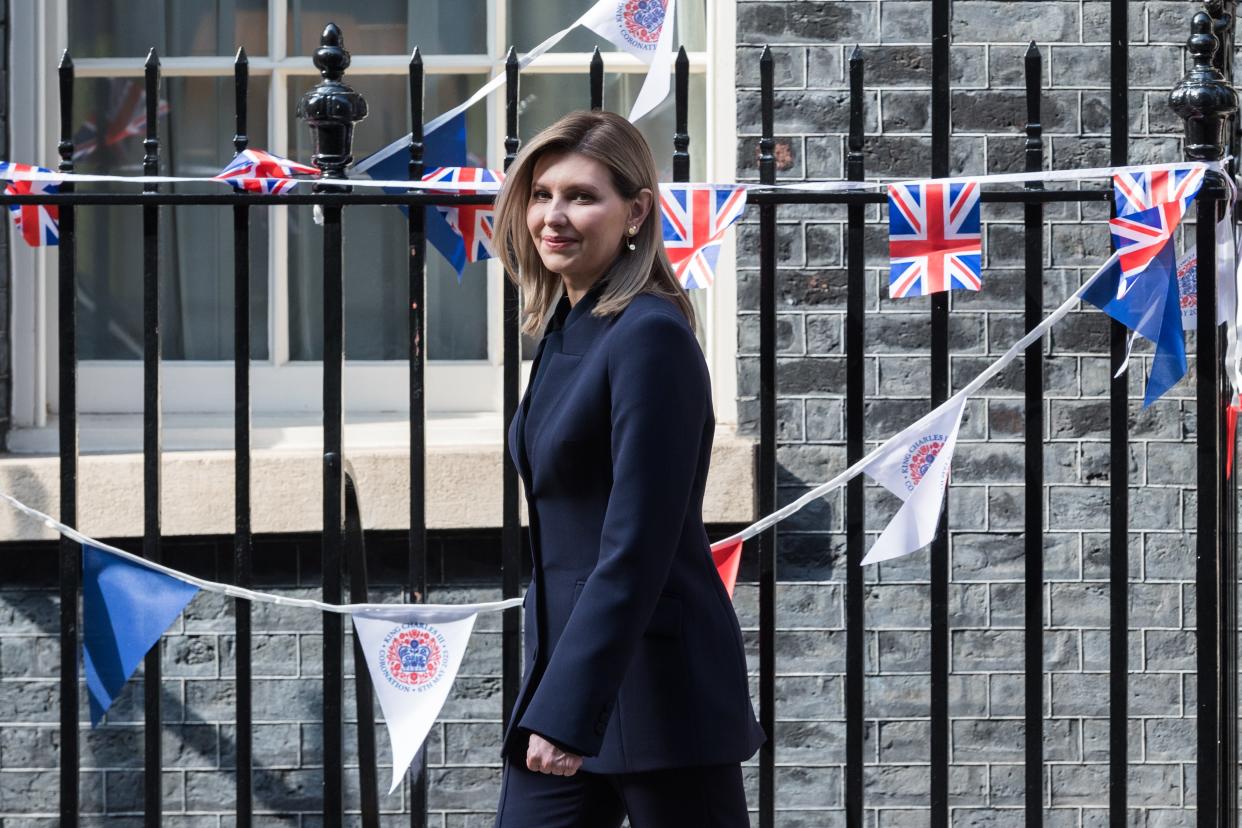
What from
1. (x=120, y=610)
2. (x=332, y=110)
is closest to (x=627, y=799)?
(x=120, y=610)

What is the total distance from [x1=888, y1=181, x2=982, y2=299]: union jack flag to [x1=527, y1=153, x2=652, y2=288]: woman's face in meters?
0.83

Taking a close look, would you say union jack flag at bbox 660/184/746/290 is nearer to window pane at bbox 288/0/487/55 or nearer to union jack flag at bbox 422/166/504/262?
union jack flag at bbox 422/166/504/262

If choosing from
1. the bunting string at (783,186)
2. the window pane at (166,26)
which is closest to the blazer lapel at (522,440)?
the bunting string at (783,186)

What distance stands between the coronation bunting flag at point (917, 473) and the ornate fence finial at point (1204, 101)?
0.73 meters

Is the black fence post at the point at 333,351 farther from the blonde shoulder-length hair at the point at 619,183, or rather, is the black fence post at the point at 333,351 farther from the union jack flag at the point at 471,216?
the blonde shoulder-length hair at the point at 619,183

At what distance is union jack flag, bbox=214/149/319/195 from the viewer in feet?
10.2

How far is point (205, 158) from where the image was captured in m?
4.84

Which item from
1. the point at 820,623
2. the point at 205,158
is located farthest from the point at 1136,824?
the point at 205,158

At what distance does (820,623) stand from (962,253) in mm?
1725

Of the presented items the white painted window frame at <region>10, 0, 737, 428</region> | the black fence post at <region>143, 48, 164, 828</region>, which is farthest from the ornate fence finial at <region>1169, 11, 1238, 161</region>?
the black fence post at <region>143, 48, 164, 828</region>

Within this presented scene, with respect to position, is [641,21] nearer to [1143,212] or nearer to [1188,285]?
[1143,212]

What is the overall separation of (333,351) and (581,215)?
0.93 m

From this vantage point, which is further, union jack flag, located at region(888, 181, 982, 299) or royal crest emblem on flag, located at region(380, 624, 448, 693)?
royal crest emblem on flag, located at region(380, 624, 448, 693)

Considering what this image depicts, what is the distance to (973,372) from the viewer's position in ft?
14.7
